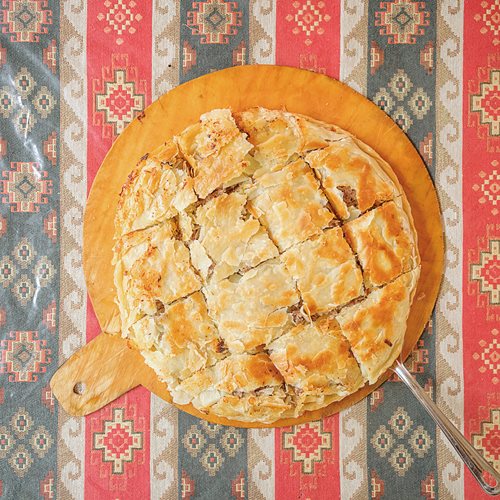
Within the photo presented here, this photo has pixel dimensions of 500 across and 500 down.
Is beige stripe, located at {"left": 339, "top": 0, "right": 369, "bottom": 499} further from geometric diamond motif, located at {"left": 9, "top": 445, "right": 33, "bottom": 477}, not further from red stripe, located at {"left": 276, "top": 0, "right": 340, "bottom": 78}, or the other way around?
geometric diamond motif, located at {"left": 9, "top": 445, "right": 33, "bottom": 477}

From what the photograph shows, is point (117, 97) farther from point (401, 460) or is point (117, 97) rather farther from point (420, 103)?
point (401, 460)

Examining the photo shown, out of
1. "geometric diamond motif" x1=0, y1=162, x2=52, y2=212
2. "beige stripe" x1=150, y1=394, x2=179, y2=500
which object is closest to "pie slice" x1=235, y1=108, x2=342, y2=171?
"geometric diamond motif" x1=0, y1=162, x2=52, y2=212

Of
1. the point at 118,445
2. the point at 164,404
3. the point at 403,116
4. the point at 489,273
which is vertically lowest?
the point at 118,445

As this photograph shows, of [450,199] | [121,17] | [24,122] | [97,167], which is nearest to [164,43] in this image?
[121,17]

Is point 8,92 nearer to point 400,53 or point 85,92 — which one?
point 85,92

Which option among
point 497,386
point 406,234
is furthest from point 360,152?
point 497,386

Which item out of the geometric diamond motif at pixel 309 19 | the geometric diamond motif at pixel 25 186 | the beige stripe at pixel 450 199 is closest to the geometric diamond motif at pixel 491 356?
the beige stripe at pixel 450 199

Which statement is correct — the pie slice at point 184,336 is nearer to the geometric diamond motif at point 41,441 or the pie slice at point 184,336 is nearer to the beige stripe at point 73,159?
the beige stripe at point 73,159
